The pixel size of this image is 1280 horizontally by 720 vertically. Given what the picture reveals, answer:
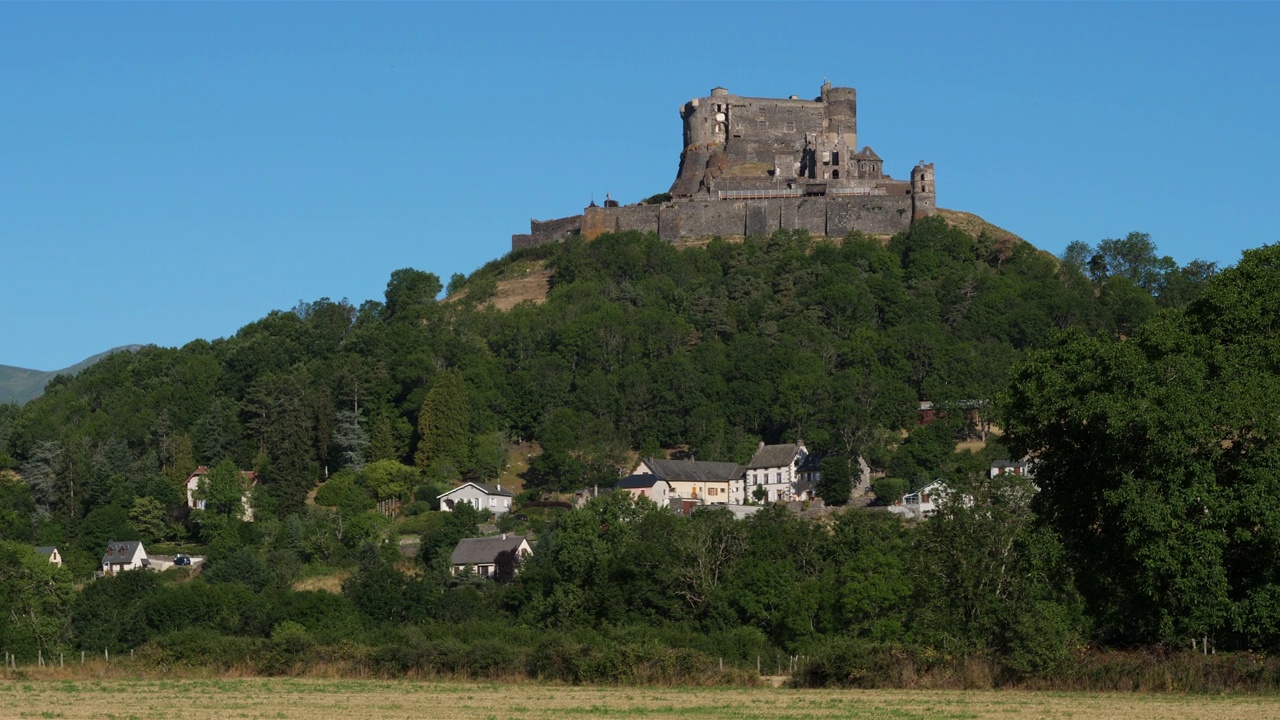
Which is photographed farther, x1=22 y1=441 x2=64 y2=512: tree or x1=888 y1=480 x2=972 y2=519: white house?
x1=22 y1=441 x2=64 y2=512: tree

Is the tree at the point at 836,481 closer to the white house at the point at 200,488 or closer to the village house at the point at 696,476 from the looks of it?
the village house at the point at 696,476

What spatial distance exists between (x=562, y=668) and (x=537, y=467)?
189 feet

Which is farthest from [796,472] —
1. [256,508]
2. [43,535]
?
[43,535]

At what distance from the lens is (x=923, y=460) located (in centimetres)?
9381

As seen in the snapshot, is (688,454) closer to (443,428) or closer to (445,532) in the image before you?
(443,428)

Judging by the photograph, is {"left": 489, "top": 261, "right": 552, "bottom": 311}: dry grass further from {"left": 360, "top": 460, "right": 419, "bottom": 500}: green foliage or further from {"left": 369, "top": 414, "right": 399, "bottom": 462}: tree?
{"left": 360, "top": 460, "right": 419, "bottom": 500}: green foliage

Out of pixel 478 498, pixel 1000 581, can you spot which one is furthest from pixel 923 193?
pixel 1000 581

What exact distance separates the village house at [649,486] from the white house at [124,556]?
928 inches

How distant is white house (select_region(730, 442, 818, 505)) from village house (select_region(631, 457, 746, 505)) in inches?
21.7

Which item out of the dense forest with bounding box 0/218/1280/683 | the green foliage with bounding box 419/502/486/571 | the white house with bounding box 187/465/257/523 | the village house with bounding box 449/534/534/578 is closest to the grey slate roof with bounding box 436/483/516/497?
the dense forest with bounding box 0/218/1280/683

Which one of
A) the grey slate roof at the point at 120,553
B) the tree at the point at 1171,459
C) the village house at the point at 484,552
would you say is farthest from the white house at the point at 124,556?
the tree at the point at 1171,459

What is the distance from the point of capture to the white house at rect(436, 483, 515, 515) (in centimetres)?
9375

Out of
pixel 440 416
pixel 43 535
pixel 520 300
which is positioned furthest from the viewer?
pixel 520 300

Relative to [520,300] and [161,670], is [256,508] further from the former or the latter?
[161,670]
